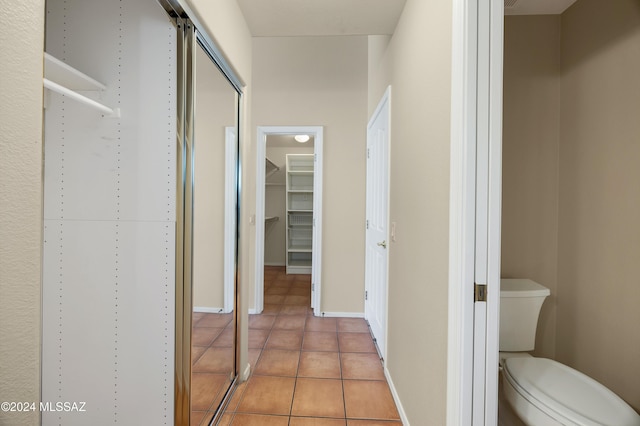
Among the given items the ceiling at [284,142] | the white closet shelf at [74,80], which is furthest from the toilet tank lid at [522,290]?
the ceiling at [284,142]

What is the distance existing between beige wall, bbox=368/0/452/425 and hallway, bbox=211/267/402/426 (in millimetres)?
256

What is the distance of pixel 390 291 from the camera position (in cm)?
221

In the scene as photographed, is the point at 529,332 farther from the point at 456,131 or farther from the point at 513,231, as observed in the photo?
the point at 456,131

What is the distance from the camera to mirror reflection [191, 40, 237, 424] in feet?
4.75

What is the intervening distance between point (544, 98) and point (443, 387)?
6.46ft

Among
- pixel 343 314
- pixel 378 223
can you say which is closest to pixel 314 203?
pixel 378 223

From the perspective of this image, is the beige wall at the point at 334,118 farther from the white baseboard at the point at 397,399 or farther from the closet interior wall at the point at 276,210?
the closet interior wall at the point at 276,210

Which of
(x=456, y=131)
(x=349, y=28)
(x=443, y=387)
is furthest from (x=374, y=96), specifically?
(x=443, y=387)

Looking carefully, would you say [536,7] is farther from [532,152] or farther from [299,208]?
[299,208]

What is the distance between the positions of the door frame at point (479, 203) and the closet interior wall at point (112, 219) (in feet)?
3.76

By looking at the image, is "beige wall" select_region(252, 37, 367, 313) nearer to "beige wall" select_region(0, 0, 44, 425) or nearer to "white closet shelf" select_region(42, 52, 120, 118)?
"white closet shelf" select_region(42, 52, 120, 118)

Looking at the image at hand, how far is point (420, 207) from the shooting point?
157cm

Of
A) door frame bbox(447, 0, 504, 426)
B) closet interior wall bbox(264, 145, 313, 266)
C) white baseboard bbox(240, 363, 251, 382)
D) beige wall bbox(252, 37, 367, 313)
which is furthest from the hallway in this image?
closet interior wall bbox(264, 145, 313, 266)

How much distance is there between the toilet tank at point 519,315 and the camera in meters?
1.77
